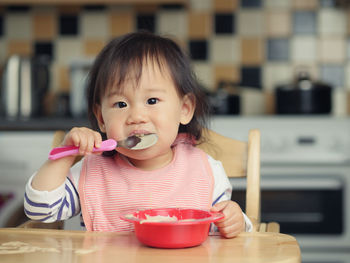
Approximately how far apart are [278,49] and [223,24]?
0.33 meters

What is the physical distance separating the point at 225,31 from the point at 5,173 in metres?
1.38

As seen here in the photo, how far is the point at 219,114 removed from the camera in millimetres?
2301

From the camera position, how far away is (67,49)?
2740 millimetres

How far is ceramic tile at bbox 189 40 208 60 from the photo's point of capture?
8.82 feet

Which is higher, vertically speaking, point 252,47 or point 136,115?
point 252,47

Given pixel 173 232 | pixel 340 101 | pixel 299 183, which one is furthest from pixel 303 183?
pixel 173 232

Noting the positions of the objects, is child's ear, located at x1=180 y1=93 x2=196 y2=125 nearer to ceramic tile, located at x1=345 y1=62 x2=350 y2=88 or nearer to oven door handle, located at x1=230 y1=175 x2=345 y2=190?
oven door handle, located at x1=230 y1=175 x2=345 y2=190

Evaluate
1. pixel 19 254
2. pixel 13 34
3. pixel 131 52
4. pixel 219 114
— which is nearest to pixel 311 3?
pixel 219 114

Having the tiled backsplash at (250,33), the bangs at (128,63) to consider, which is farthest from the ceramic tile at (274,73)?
the bangs at (128,63)

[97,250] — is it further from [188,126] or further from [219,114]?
[219,114]

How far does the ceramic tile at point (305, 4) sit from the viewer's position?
105 inches

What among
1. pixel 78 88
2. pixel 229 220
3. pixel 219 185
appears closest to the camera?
pixel 229 220

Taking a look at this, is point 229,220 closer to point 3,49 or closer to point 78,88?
point 78,88

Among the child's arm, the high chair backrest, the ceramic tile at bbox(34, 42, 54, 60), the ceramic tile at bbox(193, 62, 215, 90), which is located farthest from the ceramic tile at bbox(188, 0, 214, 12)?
the child's arm
